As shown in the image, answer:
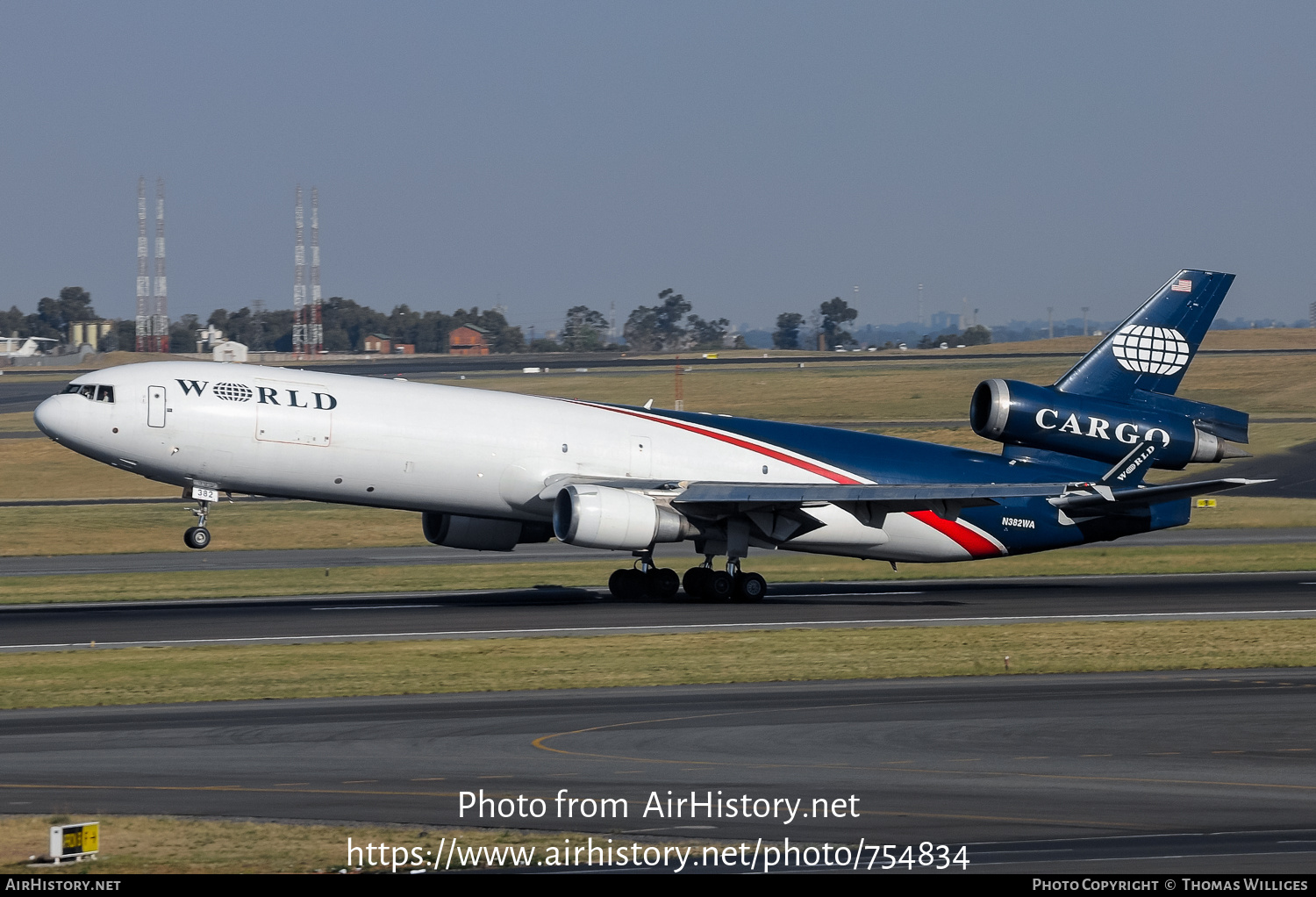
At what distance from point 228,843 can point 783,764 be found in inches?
287

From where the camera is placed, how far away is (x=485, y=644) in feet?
100

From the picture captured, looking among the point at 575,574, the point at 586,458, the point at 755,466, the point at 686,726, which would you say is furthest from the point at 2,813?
the point at 575,574

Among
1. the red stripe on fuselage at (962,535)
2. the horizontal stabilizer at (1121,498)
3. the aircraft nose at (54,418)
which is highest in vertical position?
the aircraft nose at (54,418)

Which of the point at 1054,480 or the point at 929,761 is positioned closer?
the point at 929,761

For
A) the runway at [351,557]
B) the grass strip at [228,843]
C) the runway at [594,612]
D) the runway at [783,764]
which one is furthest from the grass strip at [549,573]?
the grass strip at [228,843]

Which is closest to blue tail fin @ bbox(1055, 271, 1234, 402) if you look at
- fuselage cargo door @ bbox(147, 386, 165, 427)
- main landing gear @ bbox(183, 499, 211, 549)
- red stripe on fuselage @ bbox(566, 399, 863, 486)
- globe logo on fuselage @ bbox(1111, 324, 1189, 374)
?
globe logo on fuselage @ bbox(1111, 324, 1189, 374)

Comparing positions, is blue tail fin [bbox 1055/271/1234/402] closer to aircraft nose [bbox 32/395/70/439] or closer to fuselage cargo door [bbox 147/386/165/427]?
fuselage cargo door [bbox 147/386/165/427]

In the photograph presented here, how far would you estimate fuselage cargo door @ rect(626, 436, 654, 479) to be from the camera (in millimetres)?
38812

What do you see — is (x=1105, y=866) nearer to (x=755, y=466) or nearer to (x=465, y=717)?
(x=465, y=717)

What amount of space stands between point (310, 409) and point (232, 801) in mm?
19833

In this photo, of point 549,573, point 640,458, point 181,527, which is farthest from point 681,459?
point 181,527

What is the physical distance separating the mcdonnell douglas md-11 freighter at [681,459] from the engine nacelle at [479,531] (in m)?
0.07

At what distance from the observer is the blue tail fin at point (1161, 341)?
136ft

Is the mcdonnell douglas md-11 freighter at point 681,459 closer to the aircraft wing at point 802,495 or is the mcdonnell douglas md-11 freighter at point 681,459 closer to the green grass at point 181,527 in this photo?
the aircraft wing at point 802,495
